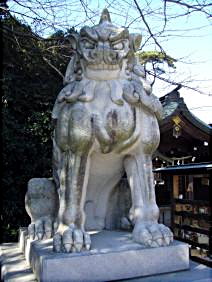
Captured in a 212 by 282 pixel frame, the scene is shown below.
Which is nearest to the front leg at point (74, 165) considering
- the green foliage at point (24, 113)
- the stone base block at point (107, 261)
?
the stone base block at point (107, 261)

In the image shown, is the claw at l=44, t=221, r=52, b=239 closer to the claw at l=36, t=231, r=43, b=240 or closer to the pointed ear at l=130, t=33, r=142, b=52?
the claw at l=36, t=231, r=43, b=240

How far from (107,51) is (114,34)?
0.43 ft

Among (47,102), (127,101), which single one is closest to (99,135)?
(127,101)

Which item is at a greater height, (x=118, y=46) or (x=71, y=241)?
(x=118, y=46)

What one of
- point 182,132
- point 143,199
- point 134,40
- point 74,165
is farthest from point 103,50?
point 182,132

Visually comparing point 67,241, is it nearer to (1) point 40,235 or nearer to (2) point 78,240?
(2) point 78,240

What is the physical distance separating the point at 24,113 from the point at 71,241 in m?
3.60

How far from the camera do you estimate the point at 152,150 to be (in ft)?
6.76

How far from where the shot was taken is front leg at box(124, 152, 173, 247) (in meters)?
1.94

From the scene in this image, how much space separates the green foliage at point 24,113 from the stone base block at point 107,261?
2650 mm

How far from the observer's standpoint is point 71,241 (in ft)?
5.75

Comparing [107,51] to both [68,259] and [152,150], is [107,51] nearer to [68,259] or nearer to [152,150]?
[152,150]

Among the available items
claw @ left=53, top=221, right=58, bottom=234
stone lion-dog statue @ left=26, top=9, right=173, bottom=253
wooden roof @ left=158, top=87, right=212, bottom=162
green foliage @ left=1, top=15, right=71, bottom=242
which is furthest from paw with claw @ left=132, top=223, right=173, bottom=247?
wooden roof @ left=158, top=87, right=212, bottom=162

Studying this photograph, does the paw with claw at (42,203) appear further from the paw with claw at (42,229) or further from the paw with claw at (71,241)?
the paw with claw at (71,241)
